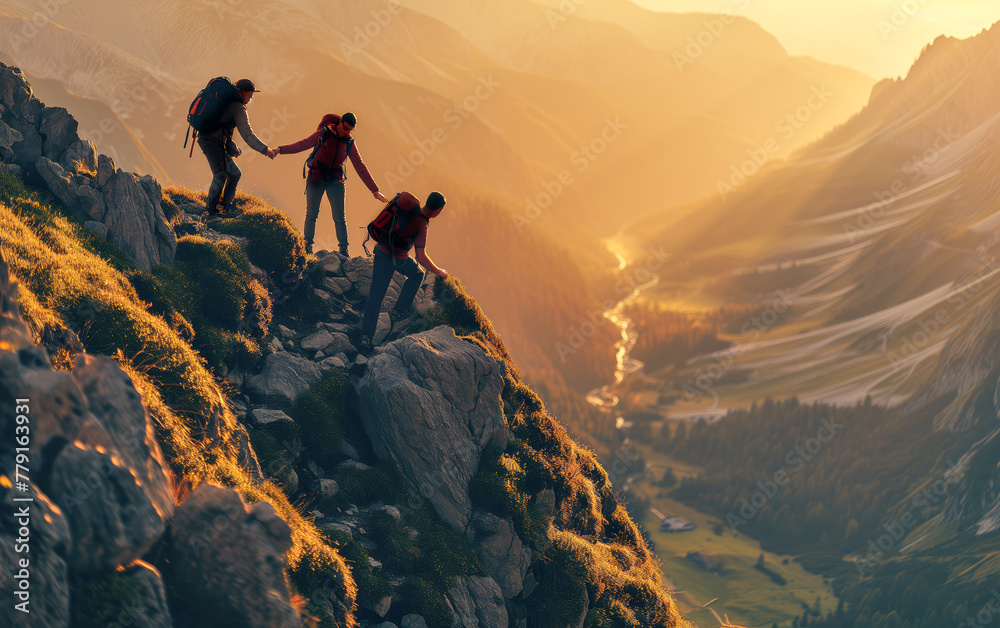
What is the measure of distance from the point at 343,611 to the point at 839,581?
21964 centimetres

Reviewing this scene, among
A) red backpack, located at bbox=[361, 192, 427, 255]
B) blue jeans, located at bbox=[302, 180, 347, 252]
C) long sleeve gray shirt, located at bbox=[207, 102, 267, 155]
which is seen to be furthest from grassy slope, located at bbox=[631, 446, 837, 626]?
long sleeve gray shirt, located at bbox=[207, 102, 267, 155]

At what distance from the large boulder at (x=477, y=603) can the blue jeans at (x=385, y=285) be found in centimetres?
847

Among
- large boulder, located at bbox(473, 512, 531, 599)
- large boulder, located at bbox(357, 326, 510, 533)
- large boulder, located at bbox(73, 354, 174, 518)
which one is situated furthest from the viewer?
large boulder, located at bbox(473, 512, 531, 599)

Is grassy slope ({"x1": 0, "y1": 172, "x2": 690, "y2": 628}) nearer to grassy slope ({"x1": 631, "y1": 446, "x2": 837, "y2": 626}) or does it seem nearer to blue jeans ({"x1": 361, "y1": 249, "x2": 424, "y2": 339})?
blue jeans ({"x1": 361, "y1": 249, "x2": 424, "y2": 339})

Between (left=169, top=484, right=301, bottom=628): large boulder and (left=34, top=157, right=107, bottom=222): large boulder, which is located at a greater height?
(left=34, top=157, right=107, bottom=222): large boulder

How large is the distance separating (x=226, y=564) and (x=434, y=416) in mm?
8655

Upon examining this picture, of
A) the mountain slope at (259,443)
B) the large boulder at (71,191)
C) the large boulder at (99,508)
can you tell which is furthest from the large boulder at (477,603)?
the large boulder at (71,191)

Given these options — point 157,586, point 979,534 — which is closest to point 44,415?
point 157,586

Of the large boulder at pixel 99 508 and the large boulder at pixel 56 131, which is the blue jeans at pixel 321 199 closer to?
the large boulder at pixel 56 131

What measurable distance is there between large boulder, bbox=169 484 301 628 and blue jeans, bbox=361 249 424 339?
372 inches

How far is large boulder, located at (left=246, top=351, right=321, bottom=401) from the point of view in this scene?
1761 centimetres

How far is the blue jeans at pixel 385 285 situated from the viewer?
1991 cm

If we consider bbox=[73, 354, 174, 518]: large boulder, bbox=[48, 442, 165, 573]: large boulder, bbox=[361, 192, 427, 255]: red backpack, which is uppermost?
bbox=[361, 192, 427, 255]: red backpack

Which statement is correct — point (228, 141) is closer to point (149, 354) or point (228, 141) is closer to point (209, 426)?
point (149, 354)
